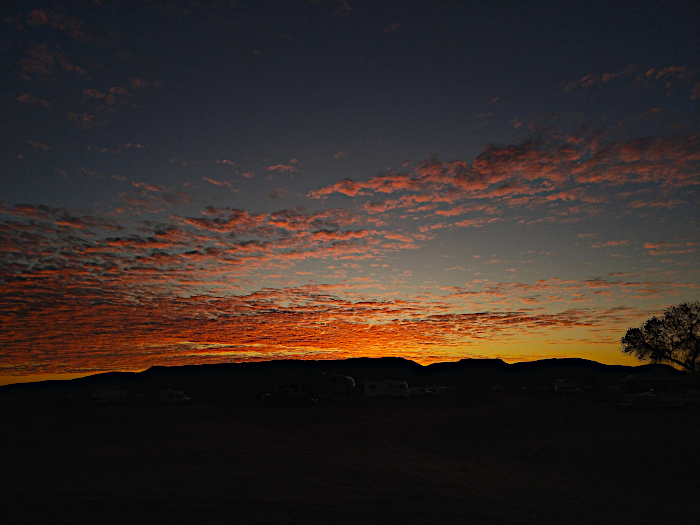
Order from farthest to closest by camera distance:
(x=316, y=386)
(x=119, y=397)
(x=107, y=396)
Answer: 1. (x=119, y=397)
2. (x=107, y=396)
3. (x=316, y=386)

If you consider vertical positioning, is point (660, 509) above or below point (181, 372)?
below

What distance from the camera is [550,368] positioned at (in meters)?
198

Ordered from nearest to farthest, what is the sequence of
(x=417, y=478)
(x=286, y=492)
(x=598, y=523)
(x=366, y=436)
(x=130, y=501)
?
(x=598, y=523)
(x=130, y=501)
(x=286, y=492)
(x=417, y=478)
(x=366, y=436)

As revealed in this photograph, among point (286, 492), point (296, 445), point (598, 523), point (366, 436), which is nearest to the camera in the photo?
point (598, 523)

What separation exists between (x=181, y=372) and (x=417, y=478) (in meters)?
174

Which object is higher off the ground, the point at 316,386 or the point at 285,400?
the point at 316,386

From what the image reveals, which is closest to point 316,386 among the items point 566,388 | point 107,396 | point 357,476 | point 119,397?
point 119,397

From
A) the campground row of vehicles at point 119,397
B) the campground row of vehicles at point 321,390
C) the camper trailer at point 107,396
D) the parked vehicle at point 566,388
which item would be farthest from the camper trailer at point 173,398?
the parked vehicle at point 566,388

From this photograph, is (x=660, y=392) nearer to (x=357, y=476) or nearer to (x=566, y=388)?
(x=357, y=476)

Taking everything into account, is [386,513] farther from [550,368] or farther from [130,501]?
[550,368]

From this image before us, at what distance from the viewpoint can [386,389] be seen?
58.7 metres

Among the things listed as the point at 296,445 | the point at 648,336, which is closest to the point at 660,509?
the point at 296,445

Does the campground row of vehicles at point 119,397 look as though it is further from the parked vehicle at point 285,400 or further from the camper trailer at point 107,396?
the parked vehicle at point 285,400

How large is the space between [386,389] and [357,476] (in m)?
48.8
